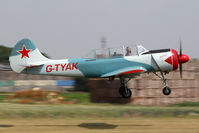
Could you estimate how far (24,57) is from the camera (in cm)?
1706

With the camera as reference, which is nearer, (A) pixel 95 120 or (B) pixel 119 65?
(B) pixel 119 65

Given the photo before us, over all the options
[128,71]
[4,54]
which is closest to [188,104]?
[128,71]

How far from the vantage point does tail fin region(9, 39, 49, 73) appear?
1688 cm

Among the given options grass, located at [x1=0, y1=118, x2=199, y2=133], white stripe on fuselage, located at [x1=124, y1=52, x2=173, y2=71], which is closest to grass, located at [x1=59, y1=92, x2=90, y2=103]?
grass, located at [x1=0, y1=118, x2=199, y2=133]

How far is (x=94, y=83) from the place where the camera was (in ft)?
81.3

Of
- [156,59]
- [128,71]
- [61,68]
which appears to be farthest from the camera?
[61,68]

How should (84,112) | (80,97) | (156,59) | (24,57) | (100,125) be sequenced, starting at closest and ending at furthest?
(100,125), (156,59), (24,57), (84,112), (80,97)

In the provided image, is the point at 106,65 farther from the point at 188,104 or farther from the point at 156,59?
the point at 188,104

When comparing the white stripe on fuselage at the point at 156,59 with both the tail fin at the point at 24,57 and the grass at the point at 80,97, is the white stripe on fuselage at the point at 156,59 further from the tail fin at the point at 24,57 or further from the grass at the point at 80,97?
the grass at the point at 80,97

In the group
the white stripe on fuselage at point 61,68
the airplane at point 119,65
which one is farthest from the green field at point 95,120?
the white stripe on fuselage at point 61,68

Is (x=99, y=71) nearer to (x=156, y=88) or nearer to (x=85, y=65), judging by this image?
(x=85, y=65)

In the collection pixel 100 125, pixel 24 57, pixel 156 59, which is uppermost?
pixel 24 57

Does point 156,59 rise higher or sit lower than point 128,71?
higher

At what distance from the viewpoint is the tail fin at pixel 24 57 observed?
16.9m
